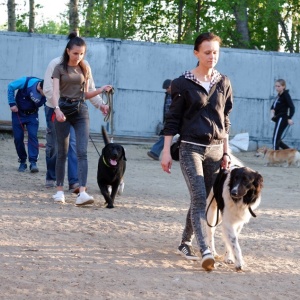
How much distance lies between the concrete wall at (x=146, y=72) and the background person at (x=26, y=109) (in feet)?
25.6

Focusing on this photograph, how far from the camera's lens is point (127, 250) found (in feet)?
24.1

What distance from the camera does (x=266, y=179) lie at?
1456 cm

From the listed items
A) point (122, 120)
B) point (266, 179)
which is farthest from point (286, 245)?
point (122, 120)

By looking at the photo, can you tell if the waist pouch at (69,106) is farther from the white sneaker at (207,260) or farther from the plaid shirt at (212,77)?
the white sneaker at (207,260)

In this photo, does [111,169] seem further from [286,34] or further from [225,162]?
[286,34]

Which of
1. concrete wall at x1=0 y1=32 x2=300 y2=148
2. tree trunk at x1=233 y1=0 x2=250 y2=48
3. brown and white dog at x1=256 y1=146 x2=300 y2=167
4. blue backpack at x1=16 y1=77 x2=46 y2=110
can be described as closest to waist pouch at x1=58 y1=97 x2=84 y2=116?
blue backpack at x1=16 y1=77 x2=46 y2=110

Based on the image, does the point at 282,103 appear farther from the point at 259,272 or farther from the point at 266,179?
the point at 259,272

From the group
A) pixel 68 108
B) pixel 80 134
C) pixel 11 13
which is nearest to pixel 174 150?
pixel 80 134

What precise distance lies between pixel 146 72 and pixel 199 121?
15378mm

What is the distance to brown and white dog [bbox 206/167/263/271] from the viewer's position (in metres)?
6.62

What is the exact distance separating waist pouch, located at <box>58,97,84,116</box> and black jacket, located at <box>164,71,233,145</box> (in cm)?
303

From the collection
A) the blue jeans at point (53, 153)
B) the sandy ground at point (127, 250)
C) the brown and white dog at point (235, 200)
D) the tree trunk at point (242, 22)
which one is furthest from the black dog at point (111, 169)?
the tree trunk at point (242, 22)

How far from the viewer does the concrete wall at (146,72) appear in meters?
21.6

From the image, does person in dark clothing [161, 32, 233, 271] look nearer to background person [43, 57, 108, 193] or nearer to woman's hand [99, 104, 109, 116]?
woman's hand [99, 104, 109, 116]
